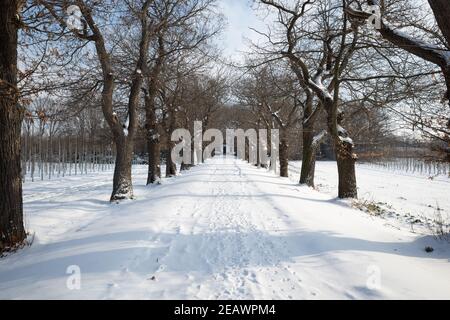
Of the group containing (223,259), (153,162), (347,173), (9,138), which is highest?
Result: (9,138)

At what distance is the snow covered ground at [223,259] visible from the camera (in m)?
3.60

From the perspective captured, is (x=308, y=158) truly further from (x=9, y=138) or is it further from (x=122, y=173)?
(x=9, y=138)

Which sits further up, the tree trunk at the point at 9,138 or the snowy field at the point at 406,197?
the tree trunk at the point at 9,138

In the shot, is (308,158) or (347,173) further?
(308,158)

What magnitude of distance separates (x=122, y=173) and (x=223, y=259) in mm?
7122

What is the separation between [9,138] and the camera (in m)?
5.64

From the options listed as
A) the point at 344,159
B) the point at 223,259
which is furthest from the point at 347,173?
the point at 223,259

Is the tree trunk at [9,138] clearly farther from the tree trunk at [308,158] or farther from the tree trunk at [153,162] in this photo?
the tree trunk at [308,158]

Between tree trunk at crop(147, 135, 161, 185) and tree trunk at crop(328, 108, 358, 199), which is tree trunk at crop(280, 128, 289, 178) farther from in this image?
tree trunk at crop(328, 108, 358, 199)

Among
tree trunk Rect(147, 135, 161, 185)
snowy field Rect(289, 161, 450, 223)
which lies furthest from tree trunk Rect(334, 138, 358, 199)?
tree trunk Rect(147, 135, 161, 185)

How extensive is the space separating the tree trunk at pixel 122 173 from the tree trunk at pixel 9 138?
4.69 meters

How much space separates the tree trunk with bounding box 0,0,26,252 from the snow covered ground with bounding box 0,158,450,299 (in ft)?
1.74

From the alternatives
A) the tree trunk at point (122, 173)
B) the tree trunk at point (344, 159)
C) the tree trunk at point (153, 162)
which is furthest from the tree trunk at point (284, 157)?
the tree trunk at point (122, 173)

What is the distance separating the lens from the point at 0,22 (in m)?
5.53
